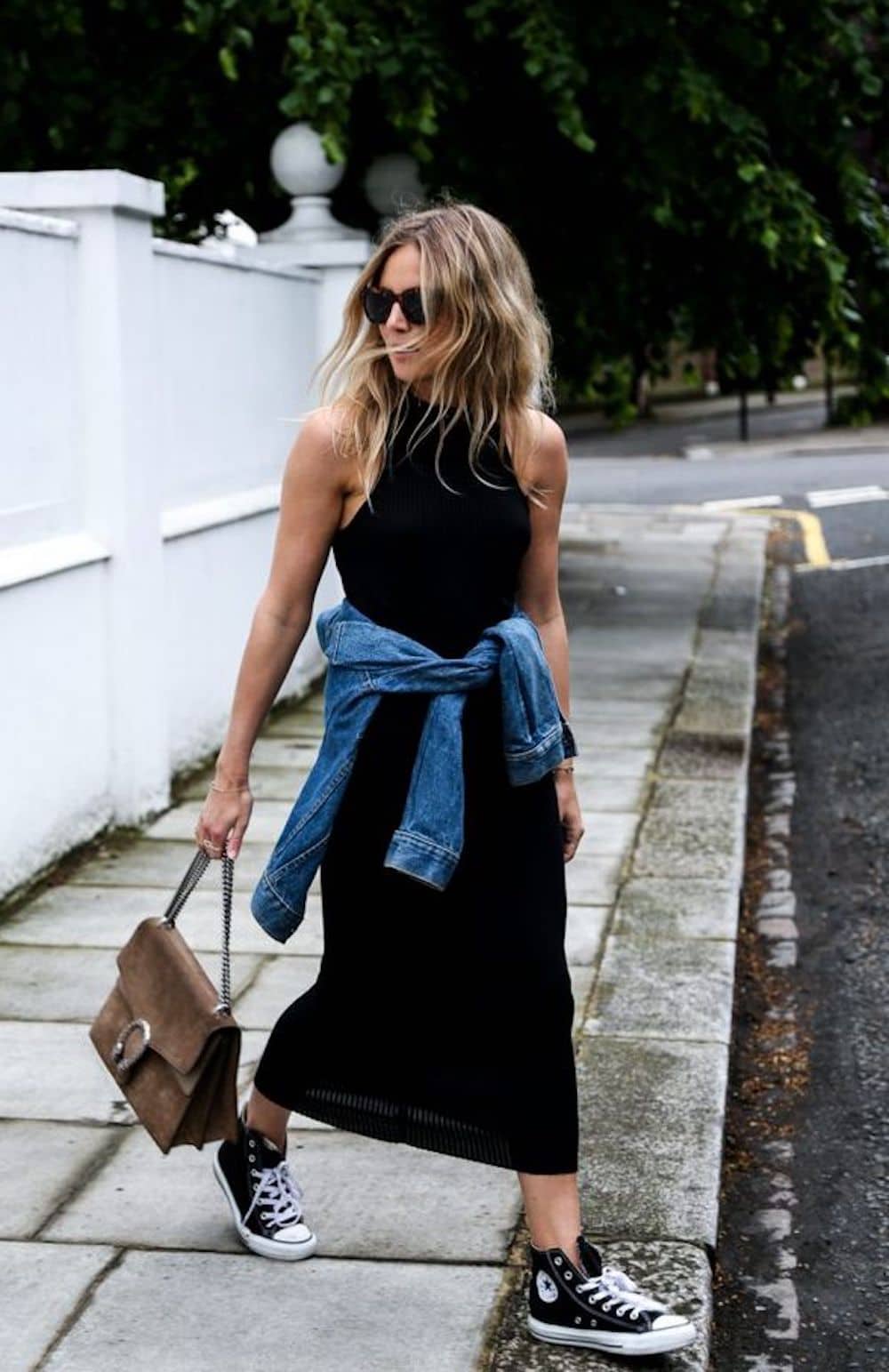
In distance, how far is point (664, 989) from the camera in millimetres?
5145

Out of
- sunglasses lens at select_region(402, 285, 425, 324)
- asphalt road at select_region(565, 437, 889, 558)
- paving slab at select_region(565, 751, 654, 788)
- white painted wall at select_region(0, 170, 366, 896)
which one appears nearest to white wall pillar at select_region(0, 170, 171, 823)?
white painted wall at select_region(0, 170, 366, 896)

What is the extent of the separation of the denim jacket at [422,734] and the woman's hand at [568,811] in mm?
152

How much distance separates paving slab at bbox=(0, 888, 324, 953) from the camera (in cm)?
555

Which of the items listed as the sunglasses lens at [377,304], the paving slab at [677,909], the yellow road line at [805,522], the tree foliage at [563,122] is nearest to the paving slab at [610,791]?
the paving slab at [677,909]

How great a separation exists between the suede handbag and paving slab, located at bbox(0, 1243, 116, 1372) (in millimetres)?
271

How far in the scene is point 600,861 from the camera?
6.47 m

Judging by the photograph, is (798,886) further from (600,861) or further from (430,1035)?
(430,1035)

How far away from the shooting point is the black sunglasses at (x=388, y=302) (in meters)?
3.20

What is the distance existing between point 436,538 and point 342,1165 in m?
1.37

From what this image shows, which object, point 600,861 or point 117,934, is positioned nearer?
point 117,934

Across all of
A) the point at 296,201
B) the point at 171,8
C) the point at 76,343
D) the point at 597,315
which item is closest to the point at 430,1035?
the point at 76,343

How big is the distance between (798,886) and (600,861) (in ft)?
2.25

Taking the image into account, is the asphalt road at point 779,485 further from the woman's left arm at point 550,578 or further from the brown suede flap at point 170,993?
→ the brown suede flap at point 170,993

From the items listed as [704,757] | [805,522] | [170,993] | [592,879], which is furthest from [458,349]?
[805,522]
